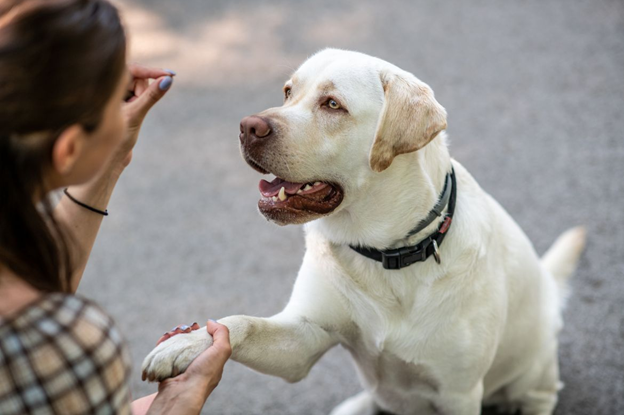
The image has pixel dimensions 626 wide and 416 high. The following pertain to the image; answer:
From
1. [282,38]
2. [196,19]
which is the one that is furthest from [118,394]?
[196,19]

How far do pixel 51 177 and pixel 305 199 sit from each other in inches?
29.5

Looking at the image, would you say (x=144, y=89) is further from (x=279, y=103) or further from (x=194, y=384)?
(x=279, y=103)

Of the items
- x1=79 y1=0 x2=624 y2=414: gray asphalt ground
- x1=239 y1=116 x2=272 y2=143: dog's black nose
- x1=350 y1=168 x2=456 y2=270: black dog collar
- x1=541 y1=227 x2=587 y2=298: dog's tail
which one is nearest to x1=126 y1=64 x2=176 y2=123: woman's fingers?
x1=239 y1=116 x2=272 y2=143: dog's black nose

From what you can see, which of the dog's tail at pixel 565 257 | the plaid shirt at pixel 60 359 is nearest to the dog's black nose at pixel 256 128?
the plaid shirt at pixel 60 359

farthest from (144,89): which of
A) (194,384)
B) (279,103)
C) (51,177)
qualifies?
(279,103)

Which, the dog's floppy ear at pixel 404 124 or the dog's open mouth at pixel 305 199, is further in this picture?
the dog's open mouth at pixel 305 199

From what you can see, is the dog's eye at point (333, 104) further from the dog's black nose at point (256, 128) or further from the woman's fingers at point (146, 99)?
the woman's fingers at point (146, 99)

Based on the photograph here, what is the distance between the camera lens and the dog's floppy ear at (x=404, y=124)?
1.64 metres

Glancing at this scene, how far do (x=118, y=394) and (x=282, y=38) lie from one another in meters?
4.11

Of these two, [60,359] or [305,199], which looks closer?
[60,359]

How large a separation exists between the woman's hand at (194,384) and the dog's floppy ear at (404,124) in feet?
1.99

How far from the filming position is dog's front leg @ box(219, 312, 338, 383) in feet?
5.76

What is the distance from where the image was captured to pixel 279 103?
14.0 feet

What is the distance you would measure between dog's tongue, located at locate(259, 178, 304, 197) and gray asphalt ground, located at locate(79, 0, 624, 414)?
3.68 ft
